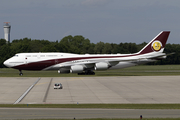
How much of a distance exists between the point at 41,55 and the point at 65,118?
42.5 m

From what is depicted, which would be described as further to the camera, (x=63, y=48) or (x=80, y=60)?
(x=63, y=48)

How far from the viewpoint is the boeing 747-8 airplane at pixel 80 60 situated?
57.6 meters

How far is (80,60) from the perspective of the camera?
195ft

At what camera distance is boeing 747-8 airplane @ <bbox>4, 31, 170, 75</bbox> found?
189 ft

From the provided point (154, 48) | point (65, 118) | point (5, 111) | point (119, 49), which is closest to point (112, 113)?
point (65, 118)

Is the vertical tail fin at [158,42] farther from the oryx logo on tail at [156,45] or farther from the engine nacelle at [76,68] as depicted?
the engine nacelle at [76,68]

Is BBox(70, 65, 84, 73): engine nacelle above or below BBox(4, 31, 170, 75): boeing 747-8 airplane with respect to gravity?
below

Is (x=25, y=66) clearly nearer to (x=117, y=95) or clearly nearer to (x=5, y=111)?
(x=117, y=95)

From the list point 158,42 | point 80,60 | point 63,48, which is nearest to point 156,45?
point 158,42

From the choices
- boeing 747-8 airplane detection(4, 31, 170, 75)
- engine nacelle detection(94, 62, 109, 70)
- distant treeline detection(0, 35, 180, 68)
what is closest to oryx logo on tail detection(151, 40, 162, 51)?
boeing 747-8 airplane detection(4, 31, 170, 75)

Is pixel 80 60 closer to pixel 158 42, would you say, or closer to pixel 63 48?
pixel 158 42

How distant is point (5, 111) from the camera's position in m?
19.3

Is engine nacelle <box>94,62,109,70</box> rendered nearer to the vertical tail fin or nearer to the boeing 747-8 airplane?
the boeing 747-8 airplane

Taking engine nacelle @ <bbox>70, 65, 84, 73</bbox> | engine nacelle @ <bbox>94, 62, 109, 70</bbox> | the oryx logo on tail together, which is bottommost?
engine nacelle @ <bbox>70, 65, 84, 73</bbox>
